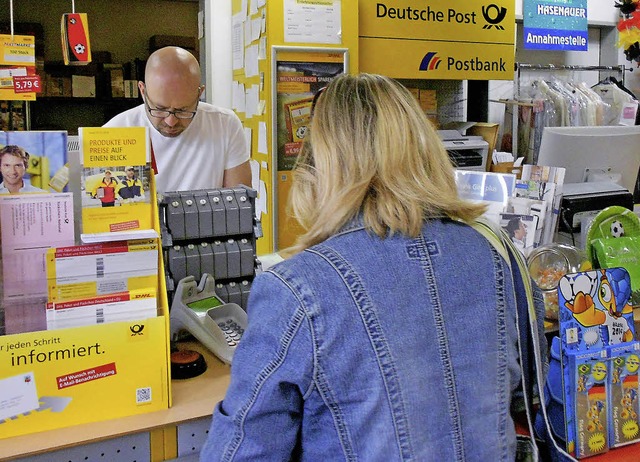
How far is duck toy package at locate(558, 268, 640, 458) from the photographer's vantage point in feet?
5.32

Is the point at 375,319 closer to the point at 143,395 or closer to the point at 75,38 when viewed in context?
the point at 143,395

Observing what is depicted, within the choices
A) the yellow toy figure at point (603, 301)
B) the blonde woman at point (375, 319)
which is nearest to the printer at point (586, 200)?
the yellow toy figure at point (603, 301)

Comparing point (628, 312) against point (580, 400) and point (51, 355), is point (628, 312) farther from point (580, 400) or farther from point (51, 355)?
point (51, 355)

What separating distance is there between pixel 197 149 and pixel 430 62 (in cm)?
198

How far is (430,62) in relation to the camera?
4.41m

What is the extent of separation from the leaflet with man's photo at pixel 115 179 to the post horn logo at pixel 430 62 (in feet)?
10.1

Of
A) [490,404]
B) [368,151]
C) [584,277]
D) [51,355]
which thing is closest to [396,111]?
[368,151]

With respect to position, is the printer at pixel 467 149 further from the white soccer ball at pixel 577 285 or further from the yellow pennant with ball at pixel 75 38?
the white soccer ball at pixel 577 285

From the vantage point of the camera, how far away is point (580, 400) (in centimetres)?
163

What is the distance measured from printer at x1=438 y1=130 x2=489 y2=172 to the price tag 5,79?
2.68 meters

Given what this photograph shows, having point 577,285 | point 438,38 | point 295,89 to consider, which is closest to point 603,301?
point 577,285

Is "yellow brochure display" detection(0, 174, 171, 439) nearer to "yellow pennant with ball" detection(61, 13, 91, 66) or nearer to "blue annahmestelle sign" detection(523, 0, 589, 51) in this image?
"yellow pennant with ball" detection(61, 13, 91, 66)

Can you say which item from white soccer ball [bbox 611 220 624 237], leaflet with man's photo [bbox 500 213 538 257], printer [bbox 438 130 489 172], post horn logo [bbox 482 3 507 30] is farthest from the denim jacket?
post horn logo [bbox 482 3 507 30]

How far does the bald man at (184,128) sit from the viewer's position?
9.46 feet
